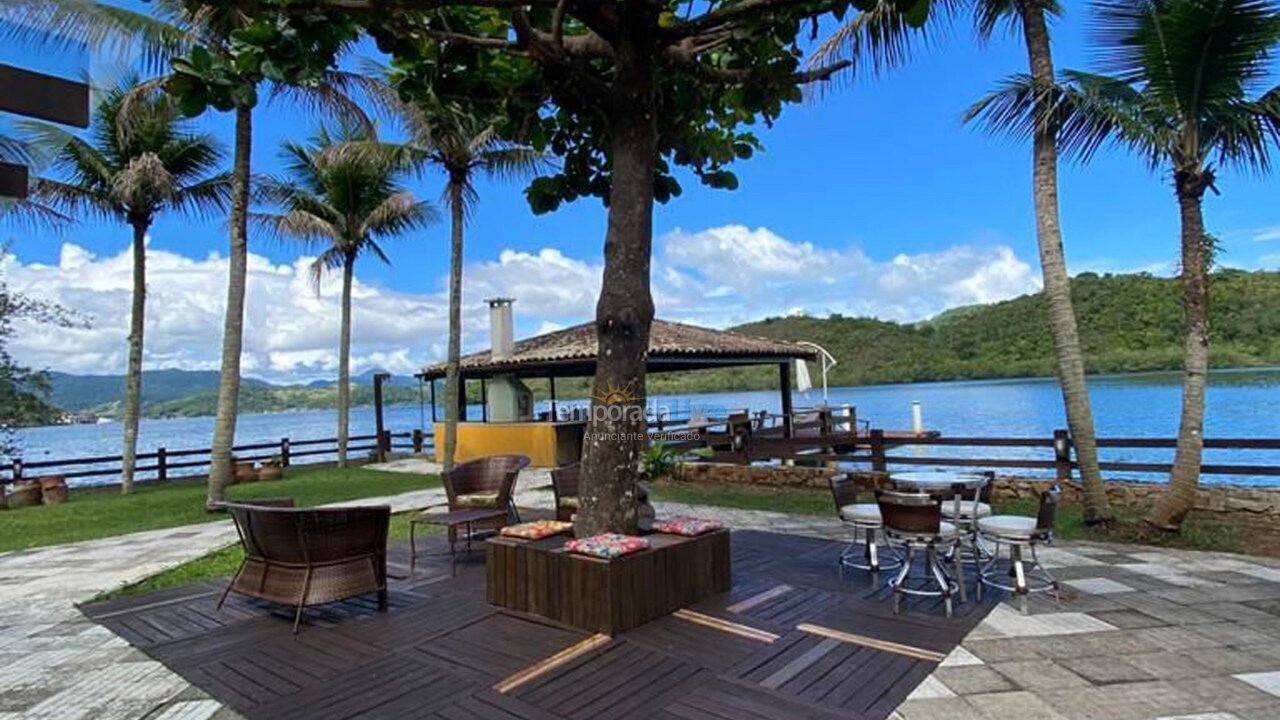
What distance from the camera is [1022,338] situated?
28.0 metres

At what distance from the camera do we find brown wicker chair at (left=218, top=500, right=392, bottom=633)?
369cm

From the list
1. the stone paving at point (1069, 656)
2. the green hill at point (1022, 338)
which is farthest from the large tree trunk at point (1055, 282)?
the green hill at point (1022, 338)

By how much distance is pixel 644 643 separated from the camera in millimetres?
3248

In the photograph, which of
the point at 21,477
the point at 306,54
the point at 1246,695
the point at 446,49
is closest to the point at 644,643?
the point at 1246,695

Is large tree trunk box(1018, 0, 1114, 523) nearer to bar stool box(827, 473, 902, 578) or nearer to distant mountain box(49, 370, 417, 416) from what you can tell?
bar stool box(827, 473, 902, 578)

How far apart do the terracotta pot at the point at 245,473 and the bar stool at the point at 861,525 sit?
505 inches

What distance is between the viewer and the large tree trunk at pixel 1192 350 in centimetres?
555

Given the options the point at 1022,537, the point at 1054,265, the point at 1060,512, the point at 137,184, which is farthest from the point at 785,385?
the point at 137,184

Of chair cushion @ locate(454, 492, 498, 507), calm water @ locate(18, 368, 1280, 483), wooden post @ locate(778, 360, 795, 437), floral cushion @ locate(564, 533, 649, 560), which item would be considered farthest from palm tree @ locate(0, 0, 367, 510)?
wooden post @ locate(778, 360, 795, 437)

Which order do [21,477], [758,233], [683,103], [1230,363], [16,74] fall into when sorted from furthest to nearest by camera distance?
1. [758,233]
2. [1230,363]
3. [21,477]
4. [683,103]
5. [16,74]

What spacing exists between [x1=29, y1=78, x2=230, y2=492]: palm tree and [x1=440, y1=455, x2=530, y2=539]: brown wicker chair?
8.52m

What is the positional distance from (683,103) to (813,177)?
17.1 meters

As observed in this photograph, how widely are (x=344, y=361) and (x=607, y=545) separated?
1341cm

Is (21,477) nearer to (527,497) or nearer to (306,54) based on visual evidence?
(527,497)
